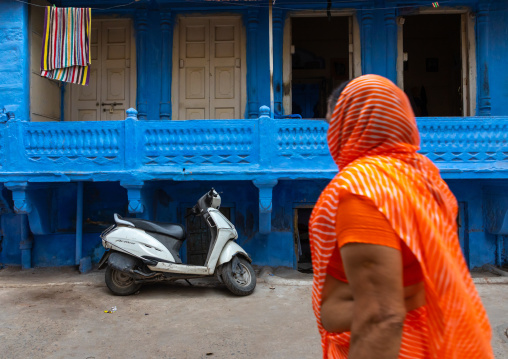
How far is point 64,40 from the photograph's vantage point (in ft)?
22.0

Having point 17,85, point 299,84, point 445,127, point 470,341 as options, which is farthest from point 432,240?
point 299,84

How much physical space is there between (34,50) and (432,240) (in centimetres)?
735

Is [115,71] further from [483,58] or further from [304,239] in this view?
[483,58]

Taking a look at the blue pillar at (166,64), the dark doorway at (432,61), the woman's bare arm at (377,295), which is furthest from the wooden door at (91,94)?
the woman's bare arm at (377,295)

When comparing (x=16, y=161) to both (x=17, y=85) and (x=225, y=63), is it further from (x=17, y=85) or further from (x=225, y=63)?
(x=225, y=63)

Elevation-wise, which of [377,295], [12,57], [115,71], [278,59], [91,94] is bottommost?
[377,295]

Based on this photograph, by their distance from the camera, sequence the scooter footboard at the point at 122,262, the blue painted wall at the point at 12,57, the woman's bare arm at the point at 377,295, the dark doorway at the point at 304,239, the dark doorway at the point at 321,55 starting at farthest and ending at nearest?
the dark doorway at the point at 321,55
the dark doorway at the point at 304,239
the blue painted wall at the point at 12,57
the scooter footboard at the point at 122,262
the woman's bare arm at the point at 377,295

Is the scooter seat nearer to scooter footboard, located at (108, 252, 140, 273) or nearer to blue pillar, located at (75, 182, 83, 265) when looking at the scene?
scooter footboard, located at (108, 252, 140, 273)

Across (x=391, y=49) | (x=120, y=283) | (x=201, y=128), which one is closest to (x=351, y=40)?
(x=391, y=49)

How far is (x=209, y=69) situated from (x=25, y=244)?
14.0 ft

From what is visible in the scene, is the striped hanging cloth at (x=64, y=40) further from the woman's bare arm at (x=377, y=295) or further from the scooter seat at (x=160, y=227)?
the woman's bare arm at (x=377, y=295)

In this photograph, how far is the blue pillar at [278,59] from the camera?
7.45 metres

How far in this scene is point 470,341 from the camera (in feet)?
3.59

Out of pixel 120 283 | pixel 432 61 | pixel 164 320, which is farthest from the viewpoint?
pixel 432 61
